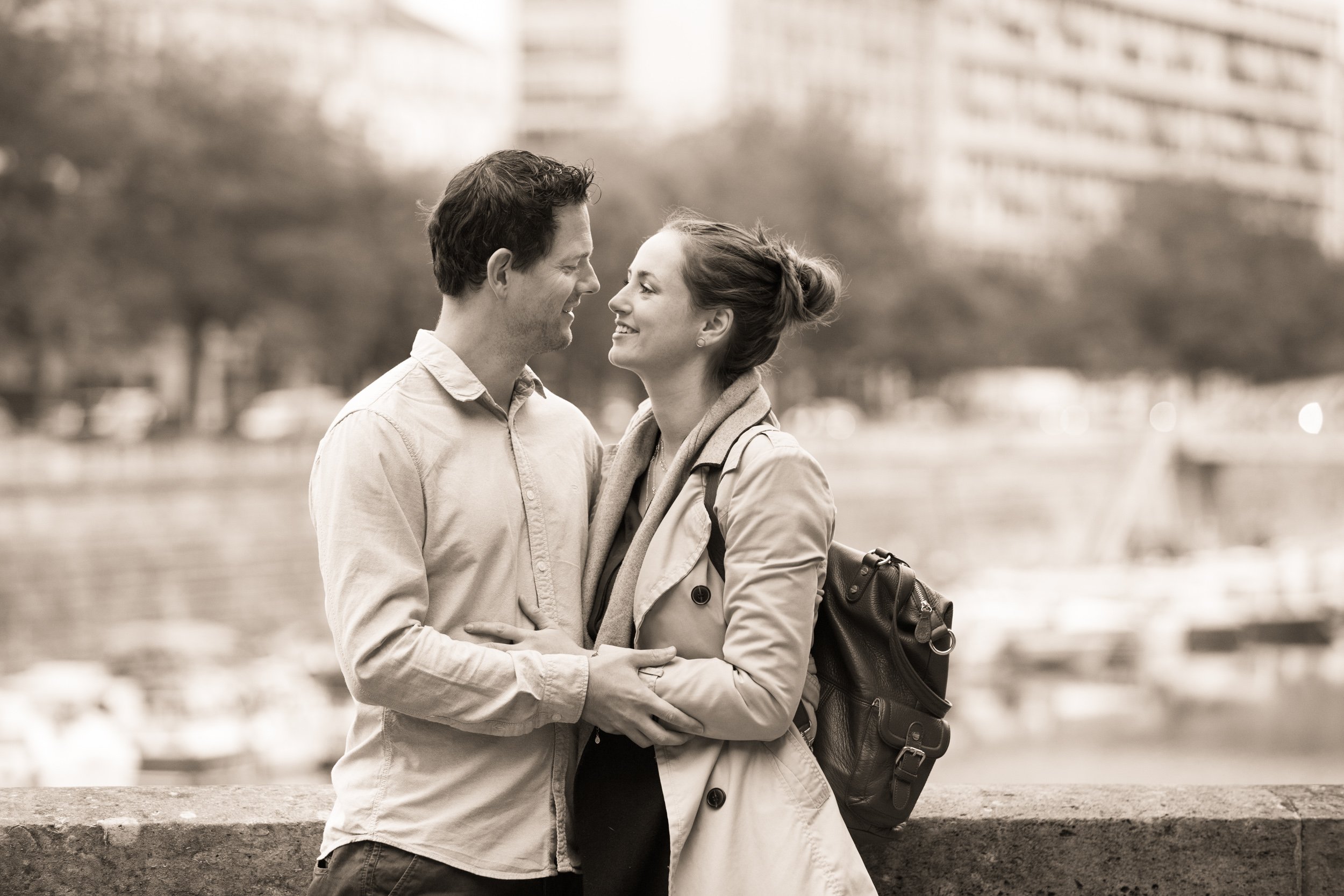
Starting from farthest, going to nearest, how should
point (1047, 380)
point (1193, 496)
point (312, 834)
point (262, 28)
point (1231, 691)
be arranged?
point (1047, 380)
point (262, 28)
point (1193, 496)
point (1231, 691)
point (312, 834)

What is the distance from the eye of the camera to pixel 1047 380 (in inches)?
2635

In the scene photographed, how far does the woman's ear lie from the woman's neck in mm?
57

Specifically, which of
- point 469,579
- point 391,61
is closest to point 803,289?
point 469,579

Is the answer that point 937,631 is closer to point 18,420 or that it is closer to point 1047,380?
point 18,420

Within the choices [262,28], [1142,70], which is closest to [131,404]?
[262,28]

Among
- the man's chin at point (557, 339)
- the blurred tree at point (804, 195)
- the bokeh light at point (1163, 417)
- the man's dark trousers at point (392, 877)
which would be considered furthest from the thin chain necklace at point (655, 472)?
the bokeh light at point (1163, 417)

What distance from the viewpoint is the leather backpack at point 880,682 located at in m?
2.53

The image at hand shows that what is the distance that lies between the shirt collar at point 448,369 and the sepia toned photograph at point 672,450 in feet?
0.05

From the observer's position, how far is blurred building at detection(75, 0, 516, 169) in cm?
5016

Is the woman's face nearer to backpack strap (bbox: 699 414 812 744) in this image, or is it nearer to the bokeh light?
backpack strap (bbox: 699 414 812 744)

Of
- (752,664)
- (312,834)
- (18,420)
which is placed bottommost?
(18,420)

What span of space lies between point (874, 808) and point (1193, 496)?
1985 inches

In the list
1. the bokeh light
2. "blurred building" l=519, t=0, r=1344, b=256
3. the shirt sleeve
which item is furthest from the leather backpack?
"blurred building" l=519, t=0, r=1344, b=256

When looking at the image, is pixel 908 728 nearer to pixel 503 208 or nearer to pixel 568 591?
pixel 568 591
